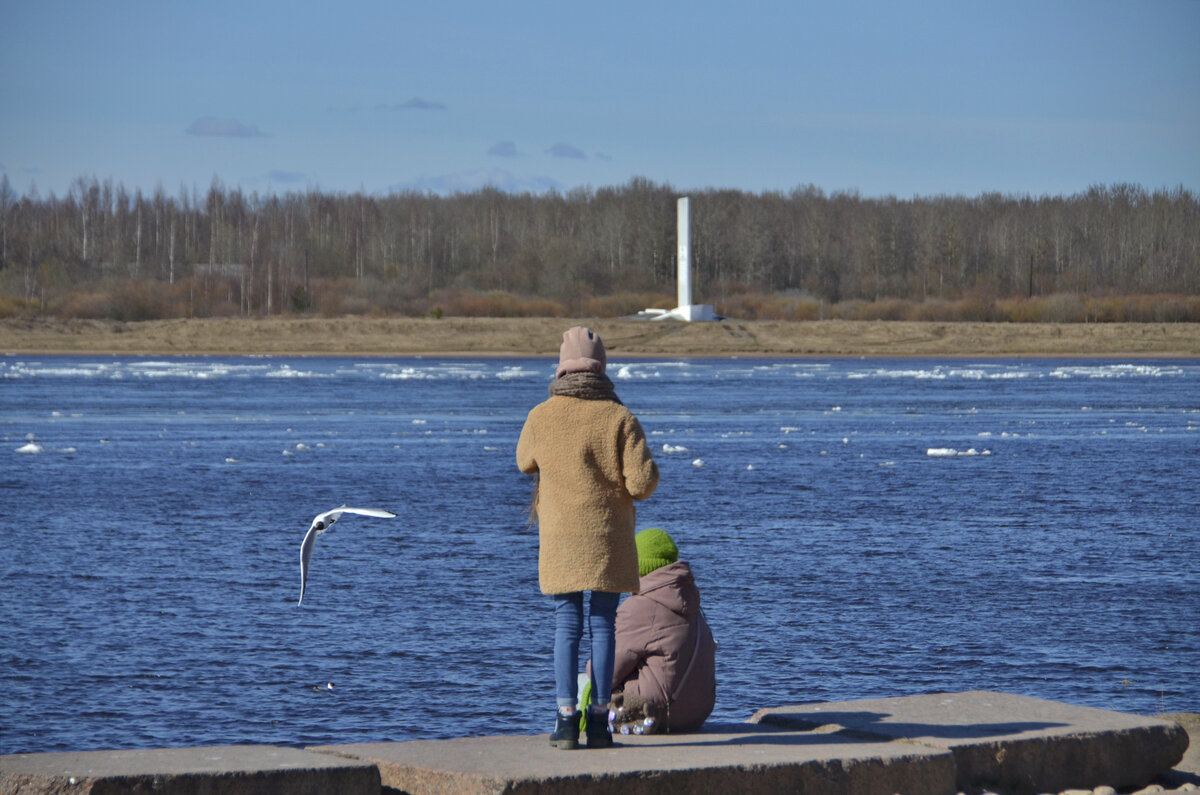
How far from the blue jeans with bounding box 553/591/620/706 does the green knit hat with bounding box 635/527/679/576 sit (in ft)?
1.37

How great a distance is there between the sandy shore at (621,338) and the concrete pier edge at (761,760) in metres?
74.9

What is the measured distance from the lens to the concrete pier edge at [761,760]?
4824 mm

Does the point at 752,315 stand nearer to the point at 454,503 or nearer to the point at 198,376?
the point at 198,376

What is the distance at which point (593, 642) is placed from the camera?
5.58m

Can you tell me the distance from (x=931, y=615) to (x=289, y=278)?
115 m

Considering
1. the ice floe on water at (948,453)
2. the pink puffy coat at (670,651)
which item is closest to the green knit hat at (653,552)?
the pink puffy coat at (670,651)

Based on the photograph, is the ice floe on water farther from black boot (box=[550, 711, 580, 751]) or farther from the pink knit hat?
black boot (box=[550, 711, 580, 751])

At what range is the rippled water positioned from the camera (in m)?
8.24

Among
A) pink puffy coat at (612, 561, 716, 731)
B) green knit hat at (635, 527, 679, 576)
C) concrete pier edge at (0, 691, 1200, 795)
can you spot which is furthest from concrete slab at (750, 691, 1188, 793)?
green knit hat at (635, 527, 679, 576)

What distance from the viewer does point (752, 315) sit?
104 metres

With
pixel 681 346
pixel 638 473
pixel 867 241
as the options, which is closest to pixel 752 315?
pixel 681 346

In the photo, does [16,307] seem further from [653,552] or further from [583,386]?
[583,386]

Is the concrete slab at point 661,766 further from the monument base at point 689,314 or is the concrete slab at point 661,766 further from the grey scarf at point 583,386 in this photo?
the monument base at point 689,314

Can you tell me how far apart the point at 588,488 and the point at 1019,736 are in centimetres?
209
